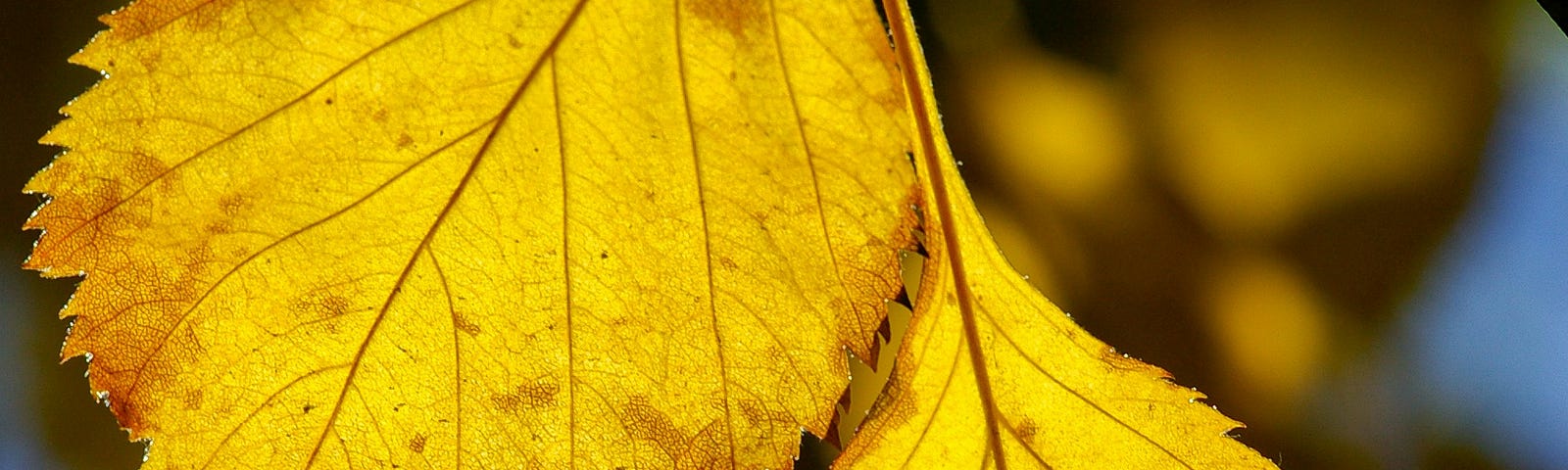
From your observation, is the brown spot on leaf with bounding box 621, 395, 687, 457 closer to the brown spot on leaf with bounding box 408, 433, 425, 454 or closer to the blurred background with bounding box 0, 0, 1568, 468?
the brown spot on leaf with bounding box 408, 433, 425, 454

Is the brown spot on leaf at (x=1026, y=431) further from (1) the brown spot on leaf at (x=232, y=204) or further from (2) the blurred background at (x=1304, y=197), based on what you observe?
(2) the blurred background at (x=1304, y=197)

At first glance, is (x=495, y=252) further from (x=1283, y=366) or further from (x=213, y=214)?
(x=1283, y=366)

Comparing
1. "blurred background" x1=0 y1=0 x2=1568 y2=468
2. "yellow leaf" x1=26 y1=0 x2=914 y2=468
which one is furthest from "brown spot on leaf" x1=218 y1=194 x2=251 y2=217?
"blurred background" x1=0 y1=0 x2=1568 y2=468

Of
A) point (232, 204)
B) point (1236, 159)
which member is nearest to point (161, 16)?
point (232, 204)

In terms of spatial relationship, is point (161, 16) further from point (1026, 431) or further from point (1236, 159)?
point (1236, 159)

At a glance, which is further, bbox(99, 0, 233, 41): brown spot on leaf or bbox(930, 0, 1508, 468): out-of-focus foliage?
bbox(930, 0, 1508, 468): out-of-focus foliage

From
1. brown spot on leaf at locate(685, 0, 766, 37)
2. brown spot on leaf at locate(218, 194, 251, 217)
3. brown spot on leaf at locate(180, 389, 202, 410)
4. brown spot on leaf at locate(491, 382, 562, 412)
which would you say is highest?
brown spot on leaf at locate(685, 0, 766, 37)

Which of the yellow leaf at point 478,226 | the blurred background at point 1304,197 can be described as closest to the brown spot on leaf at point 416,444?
the yellow leaf at point 478,226
